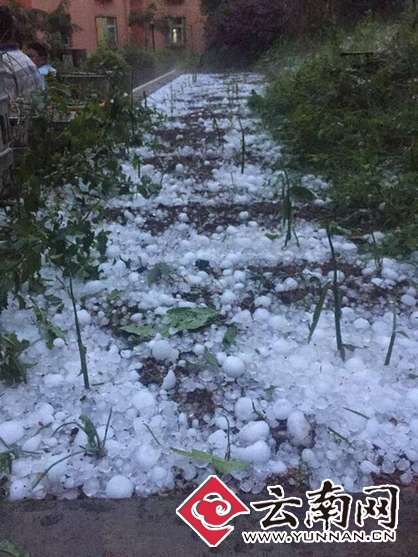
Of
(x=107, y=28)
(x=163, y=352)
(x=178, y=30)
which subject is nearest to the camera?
(x=163, y=352)

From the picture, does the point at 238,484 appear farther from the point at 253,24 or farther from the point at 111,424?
the point at 253,24

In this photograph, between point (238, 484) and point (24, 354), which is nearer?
point (238, 484)

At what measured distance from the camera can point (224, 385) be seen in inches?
51.1

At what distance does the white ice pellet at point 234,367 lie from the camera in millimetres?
1316

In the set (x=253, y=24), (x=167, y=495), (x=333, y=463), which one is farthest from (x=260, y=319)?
(x=253, y=24)

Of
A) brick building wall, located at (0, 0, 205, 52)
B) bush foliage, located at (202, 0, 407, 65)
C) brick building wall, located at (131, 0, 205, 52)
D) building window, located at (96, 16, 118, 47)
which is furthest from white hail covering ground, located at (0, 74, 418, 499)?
brick building wall, located at (131, 0, 205, 52)

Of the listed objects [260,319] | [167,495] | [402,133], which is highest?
[402,133]

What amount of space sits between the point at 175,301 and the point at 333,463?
0.75m

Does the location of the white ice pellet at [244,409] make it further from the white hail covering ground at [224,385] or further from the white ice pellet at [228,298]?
the white ice pellet at [228,298]

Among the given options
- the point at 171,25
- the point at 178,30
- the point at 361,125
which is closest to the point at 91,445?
the point at 361,125

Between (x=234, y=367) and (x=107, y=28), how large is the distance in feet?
45.9

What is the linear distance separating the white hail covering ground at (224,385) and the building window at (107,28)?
41.9ft

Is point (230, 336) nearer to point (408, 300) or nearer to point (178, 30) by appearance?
point (408, 300)

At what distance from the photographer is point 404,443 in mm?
1111
